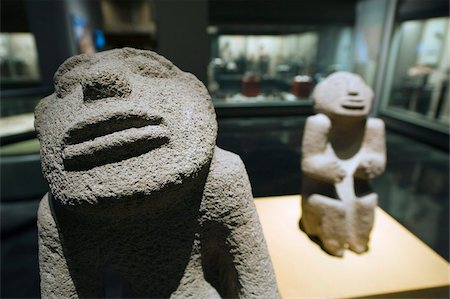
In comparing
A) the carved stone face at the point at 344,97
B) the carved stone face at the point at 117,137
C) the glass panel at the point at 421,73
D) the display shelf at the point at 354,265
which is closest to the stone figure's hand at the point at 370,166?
the carved stone face at the point at 344,97

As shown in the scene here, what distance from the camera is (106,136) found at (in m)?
0.70

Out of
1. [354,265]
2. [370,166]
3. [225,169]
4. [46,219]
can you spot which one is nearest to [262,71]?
[370,166]

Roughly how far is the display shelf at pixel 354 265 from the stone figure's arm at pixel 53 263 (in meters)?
0.89

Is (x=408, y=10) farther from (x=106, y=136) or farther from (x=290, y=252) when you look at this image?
(x=106, y=136)

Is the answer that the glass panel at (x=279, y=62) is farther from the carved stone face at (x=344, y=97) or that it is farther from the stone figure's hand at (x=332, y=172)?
the stone figure's hand at (x=332, y=172)

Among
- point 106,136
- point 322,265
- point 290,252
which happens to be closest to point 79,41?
point 106,136

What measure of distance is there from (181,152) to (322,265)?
1.20 m

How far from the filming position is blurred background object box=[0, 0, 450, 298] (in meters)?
1.80

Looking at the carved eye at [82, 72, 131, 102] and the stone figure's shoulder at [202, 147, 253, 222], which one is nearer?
the carved eye at [82, 72, 131, 102]

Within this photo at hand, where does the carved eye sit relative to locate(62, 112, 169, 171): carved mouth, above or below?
above

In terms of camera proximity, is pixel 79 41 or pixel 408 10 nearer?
pixel 79 41

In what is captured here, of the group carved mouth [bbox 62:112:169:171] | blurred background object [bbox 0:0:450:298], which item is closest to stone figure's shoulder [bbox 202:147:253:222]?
carved mouth [bbox 62:112:169:171]

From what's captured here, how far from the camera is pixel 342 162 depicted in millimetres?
1757

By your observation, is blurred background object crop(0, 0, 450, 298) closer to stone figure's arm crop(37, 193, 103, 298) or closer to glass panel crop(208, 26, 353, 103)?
glass panel crop(208, 26, 353, 103)
